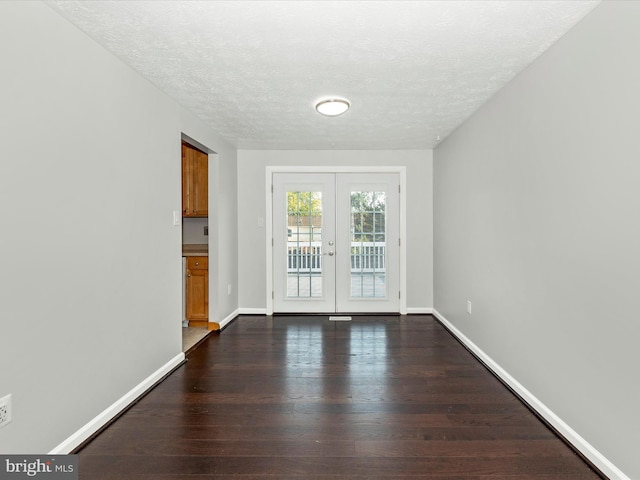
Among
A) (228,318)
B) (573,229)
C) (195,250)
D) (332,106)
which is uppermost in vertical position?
(332,106)

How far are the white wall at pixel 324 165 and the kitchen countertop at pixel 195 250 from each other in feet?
1.78

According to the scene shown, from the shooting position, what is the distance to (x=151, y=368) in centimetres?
277

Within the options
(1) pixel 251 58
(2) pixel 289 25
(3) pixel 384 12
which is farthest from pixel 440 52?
(1) pixel 251 58

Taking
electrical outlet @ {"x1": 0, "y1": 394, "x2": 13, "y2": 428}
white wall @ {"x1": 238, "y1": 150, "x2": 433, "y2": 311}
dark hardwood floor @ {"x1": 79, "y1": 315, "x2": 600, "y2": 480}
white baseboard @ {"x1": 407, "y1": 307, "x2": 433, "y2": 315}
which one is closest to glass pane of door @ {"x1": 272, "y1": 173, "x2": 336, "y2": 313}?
white wall @ {"x1": 238, "y1": 150, "x2": 433, "y2": 311}

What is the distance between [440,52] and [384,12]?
595 mm

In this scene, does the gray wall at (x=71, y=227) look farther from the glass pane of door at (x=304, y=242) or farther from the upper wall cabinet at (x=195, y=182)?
the glass pane of door at (x=304, y=242)

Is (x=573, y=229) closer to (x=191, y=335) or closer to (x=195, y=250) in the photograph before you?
(x=191, y=335)

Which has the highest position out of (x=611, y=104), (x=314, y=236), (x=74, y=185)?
(x=611, y=104)

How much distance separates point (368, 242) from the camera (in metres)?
4.96

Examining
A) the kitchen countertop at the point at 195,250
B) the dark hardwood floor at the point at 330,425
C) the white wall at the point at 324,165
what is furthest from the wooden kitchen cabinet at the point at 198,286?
the dark hardwood floor at the point at 330,425

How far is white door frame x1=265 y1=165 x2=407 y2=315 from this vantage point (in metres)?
4.88

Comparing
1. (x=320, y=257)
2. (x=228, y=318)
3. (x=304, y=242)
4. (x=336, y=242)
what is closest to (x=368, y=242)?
(x=336, y=242)

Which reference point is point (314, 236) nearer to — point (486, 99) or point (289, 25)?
point (486, 99)

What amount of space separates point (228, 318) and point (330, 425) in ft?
8.79
